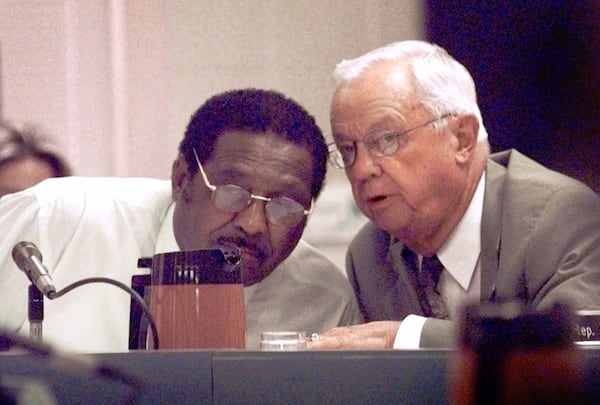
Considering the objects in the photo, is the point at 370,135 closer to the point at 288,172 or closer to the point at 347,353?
the point at 288,172

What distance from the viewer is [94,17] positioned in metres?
3.24

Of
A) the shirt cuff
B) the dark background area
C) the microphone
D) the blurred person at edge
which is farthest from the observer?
the dark background area

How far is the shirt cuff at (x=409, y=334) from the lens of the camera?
5.71ft

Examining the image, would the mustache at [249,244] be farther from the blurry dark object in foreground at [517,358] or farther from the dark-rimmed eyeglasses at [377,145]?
the blurry dark object in foreground at [517,358]

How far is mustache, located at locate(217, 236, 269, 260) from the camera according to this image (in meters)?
2.22

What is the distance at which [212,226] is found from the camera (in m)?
2.26

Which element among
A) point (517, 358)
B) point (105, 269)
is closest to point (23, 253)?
point (105, 269)

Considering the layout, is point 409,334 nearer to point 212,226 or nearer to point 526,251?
point 526,251

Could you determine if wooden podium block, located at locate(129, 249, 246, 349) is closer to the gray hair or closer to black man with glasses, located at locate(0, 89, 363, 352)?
black man with glasses, located at locate(0, 89, 363, 352)

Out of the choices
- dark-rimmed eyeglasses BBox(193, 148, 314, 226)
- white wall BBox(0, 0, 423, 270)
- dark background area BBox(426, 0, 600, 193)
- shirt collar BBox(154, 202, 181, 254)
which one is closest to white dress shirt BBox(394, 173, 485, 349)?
dark-rimmed eyeglasses BBox(193, 148, 314, 226)

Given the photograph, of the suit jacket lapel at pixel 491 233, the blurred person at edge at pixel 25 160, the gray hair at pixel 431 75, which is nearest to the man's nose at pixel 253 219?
the gray hair at pixel 431 75

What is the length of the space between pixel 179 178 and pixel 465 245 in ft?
2.02

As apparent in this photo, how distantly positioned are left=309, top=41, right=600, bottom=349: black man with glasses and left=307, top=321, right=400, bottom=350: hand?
34cm

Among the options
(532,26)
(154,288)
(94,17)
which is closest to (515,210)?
(154,288)
